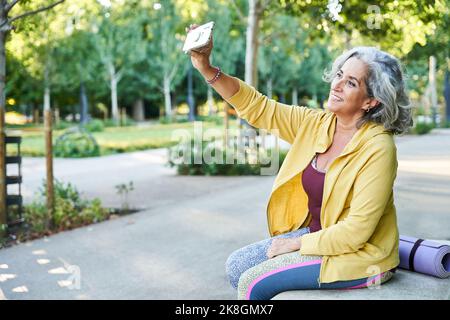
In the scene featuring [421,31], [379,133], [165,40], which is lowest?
[379,133]

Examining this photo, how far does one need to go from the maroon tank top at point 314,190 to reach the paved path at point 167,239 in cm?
59

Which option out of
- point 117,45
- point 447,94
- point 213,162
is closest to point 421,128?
point 447,94

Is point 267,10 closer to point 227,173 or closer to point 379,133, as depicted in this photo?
point 227,173

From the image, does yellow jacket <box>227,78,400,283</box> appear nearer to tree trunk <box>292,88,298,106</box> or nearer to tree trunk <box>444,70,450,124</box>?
tree trunk <box>444,70,450,124</box>

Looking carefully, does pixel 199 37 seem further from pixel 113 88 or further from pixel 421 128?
pixel 113 88

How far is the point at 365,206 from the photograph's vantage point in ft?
7.42

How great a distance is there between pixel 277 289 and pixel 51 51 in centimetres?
3001

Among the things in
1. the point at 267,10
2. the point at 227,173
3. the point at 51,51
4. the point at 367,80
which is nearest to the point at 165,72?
the point at 51,51

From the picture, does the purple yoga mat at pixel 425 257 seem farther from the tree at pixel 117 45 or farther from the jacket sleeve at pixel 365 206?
the tree at pixel 117 45

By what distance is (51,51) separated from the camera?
3028 cm

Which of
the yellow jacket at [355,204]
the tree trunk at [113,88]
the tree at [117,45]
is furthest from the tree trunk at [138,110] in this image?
the yellow jacket at [355,204]

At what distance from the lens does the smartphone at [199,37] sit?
8.04ft

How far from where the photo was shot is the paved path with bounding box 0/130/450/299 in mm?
4547

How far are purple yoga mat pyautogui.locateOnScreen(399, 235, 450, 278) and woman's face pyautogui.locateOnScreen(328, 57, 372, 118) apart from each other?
26.4 inches
